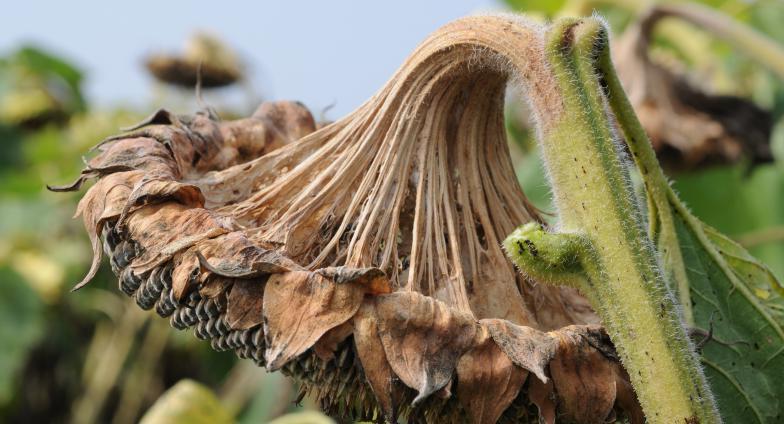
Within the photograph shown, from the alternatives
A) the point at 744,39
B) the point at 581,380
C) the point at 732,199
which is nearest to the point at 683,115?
the point at 732,199

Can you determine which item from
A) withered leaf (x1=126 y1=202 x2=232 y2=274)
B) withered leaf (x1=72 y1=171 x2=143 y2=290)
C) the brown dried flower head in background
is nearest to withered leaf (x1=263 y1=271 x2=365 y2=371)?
withered leaf (x1=126 y1=202 x2=232 y2=274)

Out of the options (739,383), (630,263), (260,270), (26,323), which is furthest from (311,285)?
(26,323)

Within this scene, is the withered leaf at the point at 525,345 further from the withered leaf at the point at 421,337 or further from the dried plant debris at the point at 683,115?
the dried plant debris at the point at 683,115

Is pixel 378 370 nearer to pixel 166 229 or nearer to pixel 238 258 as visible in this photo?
pixel 238 258

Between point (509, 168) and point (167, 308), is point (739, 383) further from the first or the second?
point (167, 308)

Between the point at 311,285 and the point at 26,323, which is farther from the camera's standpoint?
the point at 26,323

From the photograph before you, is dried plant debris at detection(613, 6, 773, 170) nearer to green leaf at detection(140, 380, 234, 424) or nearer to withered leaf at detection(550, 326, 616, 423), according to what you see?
green leaf at detection(140, 380, 234, 424)

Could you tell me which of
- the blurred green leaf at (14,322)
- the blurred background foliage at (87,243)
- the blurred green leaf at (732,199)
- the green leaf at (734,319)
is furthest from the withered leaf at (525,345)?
the blurred green leaf at (14,322)
